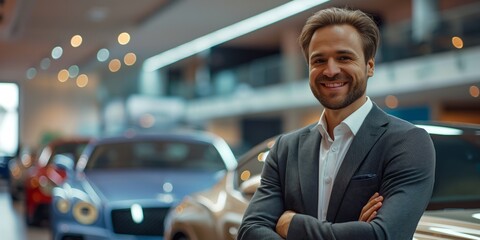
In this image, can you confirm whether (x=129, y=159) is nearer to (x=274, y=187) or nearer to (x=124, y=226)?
(x=124, y=226)

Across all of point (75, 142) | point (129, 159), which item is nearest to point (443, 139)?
point (129, 159)

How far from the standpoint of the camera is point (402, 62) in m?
18.2

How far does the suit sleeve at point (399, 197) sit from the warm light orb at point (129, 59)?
24080 millimetres

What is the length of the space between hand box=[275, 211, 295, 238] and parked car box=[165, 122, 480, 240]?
2.66ft

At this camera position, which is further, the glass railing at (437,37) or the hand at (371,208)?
the glass railing at (437,37)

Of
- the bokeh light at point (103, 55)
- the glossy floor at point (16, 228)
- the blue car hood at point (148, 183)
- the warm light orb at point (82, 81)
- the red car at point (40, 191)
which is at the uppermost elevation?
the bokeh light at point (103, 55)

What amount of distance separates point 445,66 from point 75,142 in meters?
7.47

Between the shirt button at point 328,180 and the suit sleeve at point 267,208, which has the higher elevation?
the shirt button at point 328,180

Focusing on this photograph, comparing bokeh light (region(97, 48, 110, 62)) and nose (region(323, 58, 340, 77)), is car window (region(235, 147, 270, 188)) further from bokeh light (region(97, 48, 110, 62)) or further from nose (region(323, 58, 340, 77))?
bokeh light (region(97, 48, 110, 62))

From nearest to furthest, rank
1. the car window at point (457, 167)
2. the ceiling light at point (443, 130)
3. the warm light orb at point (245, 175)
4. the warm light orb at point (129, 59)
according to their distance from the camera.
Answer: the car window at point (457, 167), the ceiling light at point (443, 130), the warm light orb at point (245, 175), the warm light orb at point (129, 59)

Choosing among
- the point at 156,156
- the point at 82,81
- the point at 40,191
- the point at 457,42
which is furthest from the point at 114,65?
the point at 156,156

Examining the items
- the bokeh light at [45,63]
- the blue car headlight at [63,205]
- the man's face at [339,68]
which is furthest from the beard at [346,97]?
the bokeh light at [45,63]

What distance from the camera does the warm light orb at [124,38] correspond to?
19.2 meters

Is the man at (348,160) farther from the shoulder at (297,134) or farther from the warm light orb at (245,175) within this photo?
the warm light orb at (245,175)
